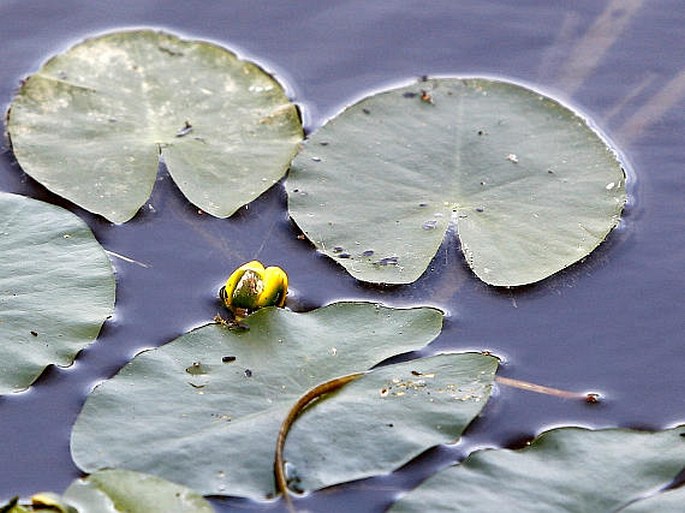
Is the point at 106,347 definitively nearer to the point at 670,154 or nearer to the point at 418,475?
the point at 418,475

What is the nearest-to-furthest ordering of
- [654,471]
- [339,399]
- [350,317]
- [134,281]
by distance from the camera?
[654,471] → [339,399] → [350,317] → [134,281]

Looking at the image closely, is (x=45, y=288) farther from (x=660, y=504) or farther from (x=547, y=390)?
(x=660, y=504)

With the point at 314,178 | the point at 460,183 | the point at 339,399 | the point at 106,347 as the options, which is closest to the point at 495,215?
the point at 460,183

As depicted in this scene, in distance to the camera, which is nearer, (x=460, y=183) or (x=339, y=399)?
(x=339, y=399)

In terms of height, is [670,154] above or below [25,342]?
above

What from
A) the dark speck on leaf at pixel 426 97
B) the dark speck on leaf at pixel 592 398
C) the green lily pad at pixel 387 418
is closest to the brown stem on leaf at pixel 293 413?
the green lily pad at pixel 387 418

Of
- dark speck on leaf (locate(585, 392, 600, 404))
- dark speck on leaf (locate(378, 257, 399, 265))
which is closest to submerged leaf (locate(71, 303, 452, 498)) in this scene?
dark speck on leaf (locate(378, 257, 399, 265))
